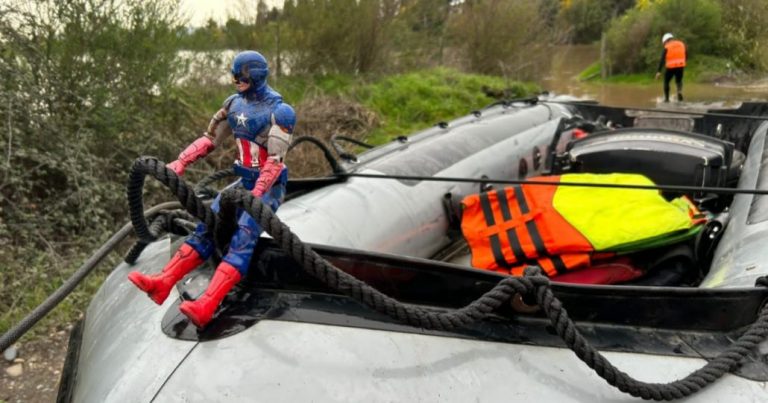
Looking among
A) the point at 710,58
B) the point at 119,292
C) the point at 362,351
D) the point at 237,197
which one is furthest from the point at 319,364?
the point at 710,58

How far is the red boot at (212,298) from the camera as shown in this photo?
1.39m

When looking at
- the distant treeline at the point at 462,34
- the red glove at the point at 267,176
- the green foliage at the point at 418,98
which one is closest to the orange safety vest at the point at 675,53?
the distant treeline at the point at 462,34

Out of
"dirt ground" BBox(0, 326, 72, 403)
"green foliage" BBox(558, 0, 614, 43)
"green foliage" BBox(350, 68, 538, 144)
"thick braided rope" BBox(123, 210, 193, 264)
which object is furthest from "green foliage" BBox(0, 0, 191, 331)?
"green foliage" BBox(558, 0, 614, 43)

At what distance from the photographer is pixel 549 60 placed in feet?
49.5

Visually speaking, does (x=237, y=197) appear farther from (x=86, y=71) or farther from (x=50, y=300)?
(x=86, y=71)

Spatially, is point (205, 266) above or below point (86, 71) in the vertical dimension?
below

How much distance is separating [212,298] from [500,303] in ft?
2.23

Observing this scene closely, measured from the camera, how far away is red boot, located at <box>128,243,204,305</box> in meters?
1.40

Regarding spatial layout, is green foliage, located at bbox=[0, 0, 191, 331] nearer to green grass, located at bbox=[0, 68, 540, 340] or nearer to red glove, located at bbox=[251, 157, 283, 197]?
green grass, located at bbox=[0, 68, 540, 340]

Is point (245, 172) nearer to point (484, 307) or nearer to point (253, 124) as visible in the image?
point (253, 124)

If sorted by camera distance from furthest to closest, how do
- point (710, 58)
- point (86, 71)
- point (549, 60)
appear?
1. point (710, 58)
2. point (549, 60)
3. point (86, 71)

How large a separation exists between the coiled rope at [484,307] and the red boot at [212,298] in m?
0.17

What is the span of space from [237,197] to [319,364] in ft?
1.41

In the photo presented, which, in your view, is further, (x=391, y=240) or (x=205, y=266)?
(x=391, y=240)
